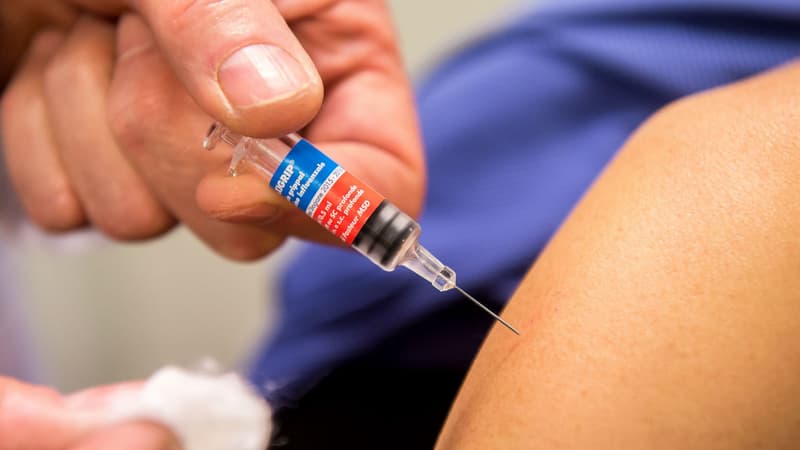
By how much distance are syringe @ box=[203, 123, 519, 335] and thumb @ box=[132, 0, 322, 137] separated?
4cm

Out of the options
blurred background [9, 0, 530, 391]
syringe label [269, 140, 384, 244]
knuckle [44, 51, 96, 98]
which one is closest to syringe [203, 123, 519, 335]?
syringe label [269, 140, 384, 244]

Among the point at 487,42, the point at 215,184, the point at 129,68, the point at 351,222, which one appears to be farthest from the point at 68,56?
the point at 487,42

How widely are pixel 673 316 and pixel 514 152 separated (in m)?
0.55

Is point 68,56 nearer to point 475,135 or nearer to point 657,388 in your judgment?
point 475,135

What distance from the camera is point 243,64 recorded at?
579 millimetres

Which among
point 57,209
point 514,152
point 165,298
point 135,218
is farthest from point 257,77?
point 165,298

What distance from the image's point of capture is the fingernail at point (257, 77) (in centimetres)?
58

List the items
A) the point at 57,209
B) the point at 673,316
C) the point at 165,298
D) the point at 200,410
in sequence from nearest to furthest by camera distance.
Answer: the point at 673,316 < the point at 200,410 < the point at 57,209 < the point at 165,298

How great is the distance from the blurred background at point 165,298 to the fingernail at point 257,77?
1.23 metres

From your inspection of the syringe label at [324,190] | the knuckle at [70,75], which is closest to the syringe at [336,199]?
the syringe label at [324,190]

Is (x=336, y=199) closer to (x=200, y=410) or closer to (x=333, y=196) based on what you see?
(x=333, y=196)

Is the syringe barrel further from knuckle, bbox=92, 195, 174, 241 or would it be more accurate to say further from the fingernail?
knuckle, bbox=92, 195, 174, 241

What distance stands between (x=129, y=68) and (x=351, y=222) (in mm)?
307

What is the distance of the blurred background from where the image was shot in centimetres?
186
